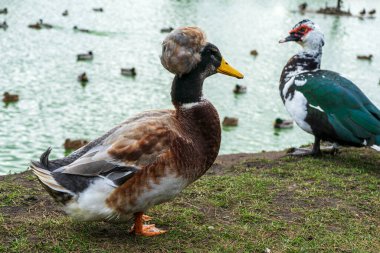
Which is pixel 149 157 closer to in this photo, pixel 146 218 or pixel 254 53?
pixel 146 218

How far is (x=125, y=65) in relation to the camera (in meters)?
15.7

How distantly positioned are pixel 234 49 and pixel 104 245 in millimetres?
16315

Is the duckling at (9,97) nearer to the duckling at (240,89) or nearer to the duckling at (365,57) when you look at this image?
the duckling at (240,89)

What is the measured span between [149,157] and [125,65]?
12153mm

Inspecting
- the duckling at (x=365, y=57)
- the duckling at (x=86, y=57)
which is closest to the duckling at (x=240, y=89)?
the duckling at (x=86, y=57)

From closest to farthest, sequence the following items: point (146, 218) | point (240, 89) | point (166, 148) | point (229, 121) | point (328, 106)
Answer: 1. point (166, 148)
2. point (146, 218)
3. point (328, 106)
4. point (229, 121)
5. point (240, 89)

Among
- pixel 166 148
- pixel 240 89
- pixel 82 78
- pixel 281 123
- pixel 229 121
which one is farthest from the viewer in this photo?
pixel 240 89

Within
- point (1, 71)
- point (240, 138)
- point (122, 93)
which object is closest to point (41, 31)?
point (1, 71)

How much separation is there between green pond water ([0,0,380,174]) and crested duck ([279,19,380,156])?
652mm

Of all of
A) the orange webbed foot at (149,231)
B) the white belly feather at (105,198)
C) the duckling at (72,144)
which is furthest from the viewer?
the duckling at (72,144)

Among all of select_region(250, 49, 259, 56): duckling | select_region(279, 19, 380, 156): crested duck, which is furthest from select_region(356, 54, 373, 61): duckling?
select_region(279, 19, 380, 156): crested duck

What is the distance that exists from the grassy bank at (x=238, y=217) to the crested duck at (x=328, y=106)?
475 millimetres

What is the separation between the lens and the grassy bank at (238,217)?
3.96 meters

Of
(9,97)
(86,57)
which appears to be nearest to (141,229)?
(9,97)
